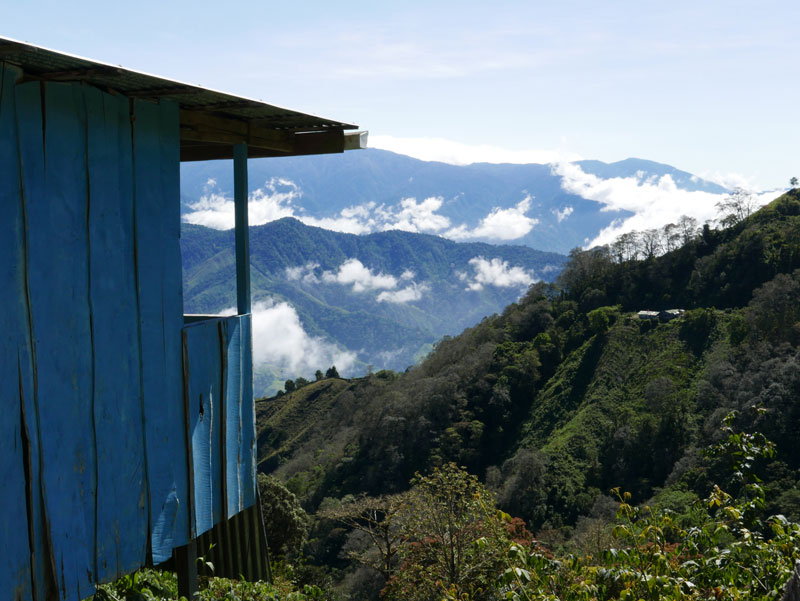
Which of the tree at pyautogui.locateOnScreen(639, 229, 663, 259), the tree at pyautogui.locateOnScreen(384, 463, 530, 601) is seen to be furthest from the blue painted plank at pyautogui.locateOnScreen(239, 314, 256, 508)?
the tree at pyautogui.locateOnScreen(639, 229, 663, 259)

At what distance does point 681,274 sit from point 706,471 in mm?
22602

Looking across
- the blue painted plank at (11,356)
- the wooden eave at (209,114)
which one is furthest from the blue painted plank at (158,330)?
the blue painted plank at (11,356)

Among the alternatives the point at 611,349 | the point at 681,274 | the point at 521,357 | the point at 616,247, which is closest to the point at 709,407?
the point at 611,349

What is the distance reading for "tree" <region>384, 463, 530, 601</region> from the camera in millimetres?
11922

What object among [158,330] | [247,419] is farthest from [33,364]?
[247,419]

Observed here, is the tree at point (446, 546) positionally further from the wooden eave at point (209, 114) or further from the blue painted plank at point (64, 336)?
the blue painted plank at point (64, 336)

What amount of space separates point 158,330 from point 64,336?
24.7 inches

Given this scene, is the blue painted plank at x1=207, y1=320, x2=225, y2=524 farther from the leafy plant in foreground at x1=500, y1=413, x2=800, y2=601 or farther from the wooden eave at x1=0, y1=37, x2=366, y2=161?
the leafy plant in foreground at x1=500, y1=413, x2=800, y2=601

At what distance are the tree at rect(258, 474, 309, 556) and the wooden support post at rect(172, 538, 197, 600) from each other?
15.7 metres

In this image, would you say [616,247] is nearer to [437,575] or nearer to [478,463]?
[478,463]

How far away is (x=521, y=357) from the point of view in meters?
44.2

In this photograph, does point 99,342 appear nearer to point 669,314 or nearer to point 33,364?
point 33,364

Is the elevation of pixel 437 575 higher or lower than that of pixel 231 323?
lower

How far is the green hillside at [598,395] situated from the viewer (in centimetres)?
3161
